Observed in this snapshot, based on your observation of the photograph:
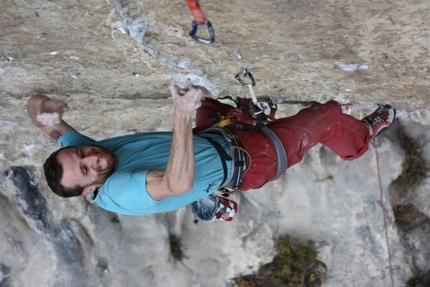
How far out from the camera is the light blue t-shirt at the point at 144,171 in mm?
2340

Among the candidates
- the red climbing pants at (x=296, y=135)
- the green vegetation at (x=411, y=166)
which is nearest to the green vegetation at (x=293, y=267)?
the green vegetation at (x=411, y=166)

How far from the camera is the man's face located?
236 centimetres

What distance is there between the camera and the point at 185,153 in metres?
2.11

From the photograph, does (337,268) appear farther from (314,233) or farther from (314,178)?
(314,178)

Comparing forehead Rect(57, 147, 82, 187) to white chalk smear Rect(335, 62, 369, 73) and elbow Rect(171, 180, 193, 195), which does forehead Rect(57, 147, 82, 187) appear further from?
white chalk smear Rect(335, 62, 369, 73)

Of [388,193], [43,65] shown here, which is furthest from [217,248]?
[43,65]

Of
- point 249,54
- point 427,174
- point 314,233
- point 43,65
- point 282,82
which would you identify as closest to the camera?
point 249,54

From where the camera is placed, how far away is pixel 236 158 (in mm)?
2623

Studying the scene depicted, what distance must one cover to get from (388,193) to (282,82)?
2404mm

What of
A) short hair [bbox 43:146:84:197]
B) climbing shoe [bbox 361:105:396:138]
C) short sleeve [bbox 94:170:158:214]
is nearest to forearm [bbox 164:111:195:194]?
short sleeve [bbox 94:170:158:214]

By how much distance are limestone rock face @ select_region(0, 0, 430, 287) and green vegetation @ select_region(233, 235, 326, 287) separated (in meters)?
0.11

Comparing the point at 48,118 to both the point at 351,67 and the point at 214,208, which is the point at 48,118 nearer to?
the point at 214,208

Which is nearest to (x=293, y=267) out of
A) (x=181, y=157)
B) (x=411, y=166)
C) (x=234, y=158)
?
(x=411, y=166)

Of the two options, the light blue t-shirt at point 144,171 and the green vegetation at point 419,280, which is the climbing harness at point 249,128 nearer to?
the light blue t-shirt at point 144,171
